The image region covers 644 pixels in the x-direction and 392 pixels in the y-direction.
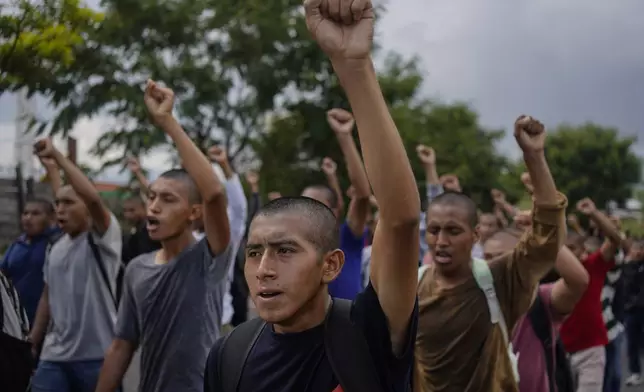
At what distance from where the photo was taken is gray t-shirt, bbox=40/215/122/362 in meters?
5.21

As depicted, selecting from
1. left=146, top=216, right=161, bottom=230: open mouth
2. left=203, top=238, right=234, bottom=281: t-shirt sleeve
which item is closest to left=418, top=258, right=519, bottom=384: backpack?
left=203, top=238, right=234, bottom=281: t-shirt sleeve

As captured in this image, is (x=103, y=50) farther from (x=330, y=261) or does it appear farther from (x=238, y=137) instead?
(x=330, y=261)

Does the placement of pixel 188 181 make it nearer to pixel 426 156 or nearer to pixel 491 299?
pixel 491 299

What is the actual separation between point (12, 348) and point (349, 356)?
83.2 inches

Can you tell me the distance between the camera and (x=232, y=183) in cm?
619

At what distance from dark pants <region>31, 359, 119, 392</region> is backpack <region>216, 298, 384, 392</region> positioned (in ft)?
9.12

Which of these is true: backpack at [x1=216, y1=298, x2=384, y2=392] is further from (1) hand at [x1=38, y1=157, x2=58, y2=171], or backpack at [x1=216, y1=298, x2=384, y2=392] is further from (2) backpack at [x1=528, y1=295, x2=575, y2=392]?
(1) hand at [x1=38, y1=157, x2=58, y2=171]

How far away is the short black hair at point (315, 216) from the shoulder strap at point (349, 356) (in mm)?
239

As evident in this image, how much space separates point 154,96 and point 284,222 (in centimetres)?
188

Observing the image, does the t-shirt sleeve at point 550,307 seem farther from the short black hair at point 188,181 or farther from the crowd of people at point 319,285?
the short black hair at point 188,181

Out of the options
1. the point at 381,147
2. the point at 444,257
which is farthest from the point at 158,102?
the point at 381,147

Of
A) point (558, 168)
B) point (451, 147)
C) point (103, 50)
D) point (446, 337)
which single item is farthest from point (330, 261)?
point (558, 168)

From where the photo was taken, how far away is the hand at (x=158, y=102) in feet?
13.7

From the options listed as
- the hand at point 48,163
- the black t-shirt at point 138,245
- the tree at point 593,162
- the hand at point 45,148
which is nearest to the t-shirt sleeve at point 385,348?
the hand at point 45,148
